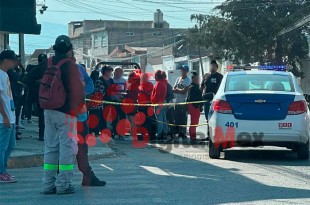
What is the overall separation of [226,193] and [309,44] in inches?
1445

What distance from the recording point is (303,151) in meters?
12.3

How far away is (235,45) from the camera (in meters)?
45.6

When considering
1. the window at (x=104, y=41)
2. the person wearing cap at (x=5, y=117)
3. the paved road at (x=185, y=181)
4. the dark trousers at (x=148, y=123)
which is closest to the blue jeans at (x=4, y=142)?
the person wearing cap at (x=5, y=117)

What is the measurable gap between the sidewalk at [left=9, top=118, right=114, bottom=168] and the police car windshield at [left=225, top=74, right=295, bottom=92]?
105 inches

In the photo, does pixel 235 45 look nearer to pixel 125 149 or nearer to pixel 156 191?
pixel 125 149

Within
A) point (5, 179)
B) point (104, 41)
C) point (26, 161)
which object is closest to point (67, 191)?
point (5, 179)

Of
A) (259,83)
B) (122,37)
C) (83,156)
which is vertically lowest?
(83,156)

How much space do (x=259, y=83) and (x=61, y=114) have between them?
506 centimetres

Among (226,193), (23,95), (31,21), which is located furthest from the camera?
(31,21)

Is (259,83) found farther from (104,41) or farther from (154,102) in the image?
(104,41)

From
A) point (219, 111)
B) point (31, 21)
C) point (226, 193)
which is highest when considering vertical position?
point (31, 21)

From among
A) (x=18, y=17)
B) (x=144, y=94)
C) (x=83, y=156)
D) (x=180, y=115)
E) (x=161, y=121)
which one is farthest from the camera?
(x=18, y=17)

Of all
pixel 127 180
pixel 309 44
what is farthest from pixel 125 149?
pixel 309 44

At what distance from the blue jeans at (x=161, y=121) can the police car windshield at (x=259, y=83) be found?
3.62m
